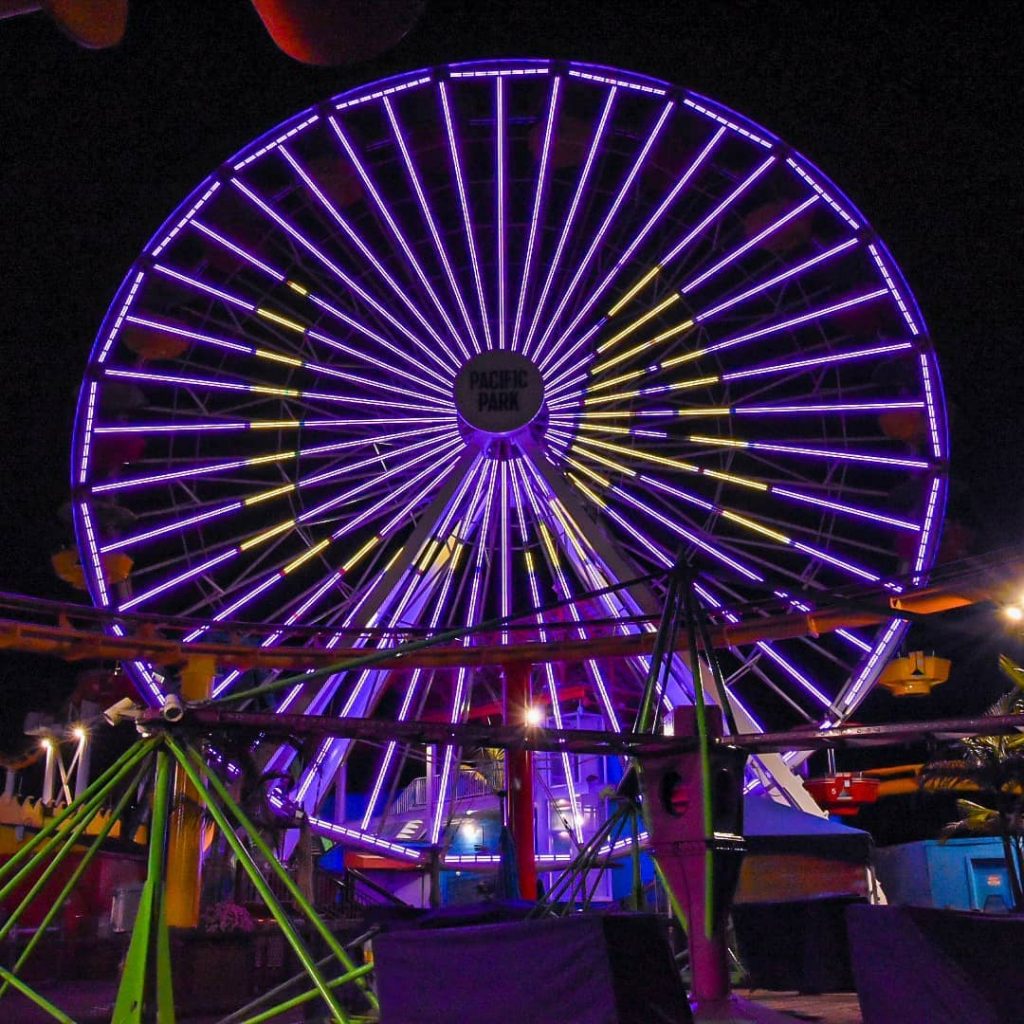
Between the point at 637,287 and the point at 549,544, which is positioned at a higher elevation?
the point at 637,287

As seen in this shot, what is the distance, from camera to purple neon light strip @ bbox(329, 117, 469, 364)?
17.2 metres

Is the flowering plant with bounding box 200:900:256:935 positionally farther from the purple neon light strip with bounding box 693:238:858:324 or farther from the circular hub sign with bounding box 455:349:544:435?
the purple neon light strip with bounding box 693:238:858:324

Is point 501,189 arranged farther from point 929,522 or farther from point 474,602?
point 929,522

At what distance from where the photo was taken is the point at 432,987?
4.20 m

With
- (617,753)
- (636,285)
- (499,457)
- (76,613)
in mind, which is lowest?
(617,753)

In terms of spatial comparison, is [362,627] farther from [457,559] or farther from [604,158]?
[604,158]

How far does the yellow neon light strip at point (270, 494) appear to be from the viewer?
55.4ft

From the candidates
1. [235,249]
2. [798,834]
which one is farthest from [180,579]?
[798,834]

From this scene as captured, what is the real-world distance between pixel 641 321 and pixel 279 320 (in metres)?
5.50

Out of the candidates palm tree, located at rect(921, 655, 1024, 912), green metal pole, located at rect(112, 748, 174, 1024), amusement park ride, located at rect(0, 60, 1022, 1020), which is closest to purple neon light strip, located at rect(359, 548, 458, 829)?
amusement park ride, located at rect(0, 60, 1022, 1020)

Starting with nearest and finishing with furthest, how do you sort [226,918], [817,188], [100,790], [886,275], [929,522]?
[100,790] < [226,918] < [929,522] < [886,275] < [817,188]

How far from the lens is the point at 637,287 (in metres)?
17.5

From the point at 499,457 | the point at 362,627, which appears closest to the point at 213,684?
the point at 362,627

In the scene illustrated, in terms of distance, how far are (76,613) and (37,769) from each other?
29441mm
